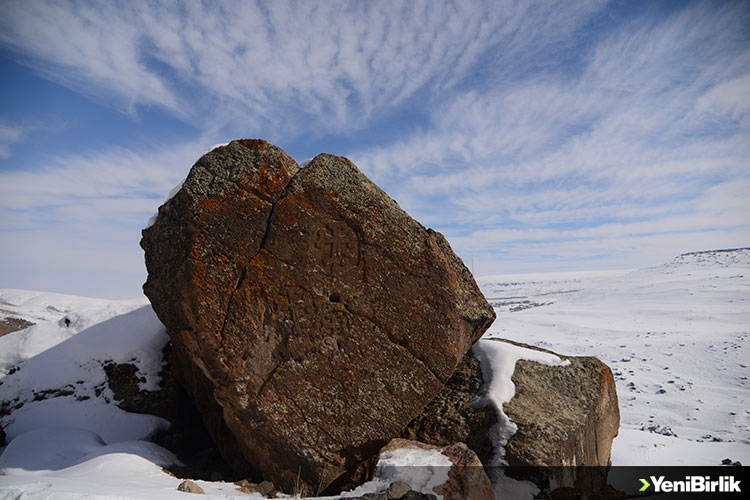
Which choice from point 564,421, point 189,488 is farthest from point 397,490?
point 564,421

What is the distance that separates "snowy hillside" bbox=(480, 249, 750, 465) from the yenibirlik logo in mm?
1971

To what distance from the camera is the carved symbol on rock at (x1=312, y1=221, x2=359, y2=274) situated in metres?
4.48

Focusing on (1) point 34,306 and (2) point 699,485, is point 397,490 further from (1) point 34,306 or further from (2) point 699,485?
(1) point 34,306

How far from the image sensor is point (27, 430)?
494 centimetres

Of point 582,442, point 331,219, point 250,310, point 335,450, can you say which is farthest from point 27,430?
point 582,442

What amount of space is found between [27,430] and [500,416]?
19.3 ft

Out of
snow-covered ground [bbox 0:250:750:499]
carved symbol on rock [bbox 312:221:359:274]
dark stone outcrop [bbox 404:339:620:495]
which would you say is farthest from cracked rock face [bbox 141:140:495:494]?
snow-covered ground [bbox 0:250:750:499]

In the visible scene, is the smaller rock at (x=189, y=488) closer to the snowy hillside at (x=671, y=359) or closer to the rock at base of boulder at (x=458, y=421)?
the rock at base of boulder at (x=458, y=421)

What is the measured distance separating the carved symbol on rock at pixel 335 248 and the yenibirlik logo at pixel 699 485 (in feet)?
15.3

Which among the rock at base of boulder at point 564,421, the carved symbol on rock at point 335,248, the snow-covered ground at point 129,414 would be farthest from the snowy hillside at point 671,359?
the carved symbol on rock at point 335,248

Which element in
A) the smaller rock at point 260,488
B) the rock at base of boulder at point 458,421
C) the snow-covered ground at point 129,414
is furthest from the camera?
the rock at base of boulder at point 458,421

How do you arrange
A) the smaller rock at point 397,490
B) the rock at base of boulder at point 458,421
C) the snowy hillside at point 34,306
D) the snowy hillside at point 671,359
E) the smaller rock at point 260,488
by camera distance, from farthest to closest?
the snowy hillside at point 34,306, the snowy hillside at point 671,359, the rock at base of boulder at point 458,421, the smaller rock at point 260,488, the smaller rock at point 397,490

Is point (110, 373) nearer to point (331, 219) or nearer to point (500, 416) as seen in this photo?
point (331, 219)

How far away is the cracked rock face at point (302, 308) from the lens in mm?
4285
